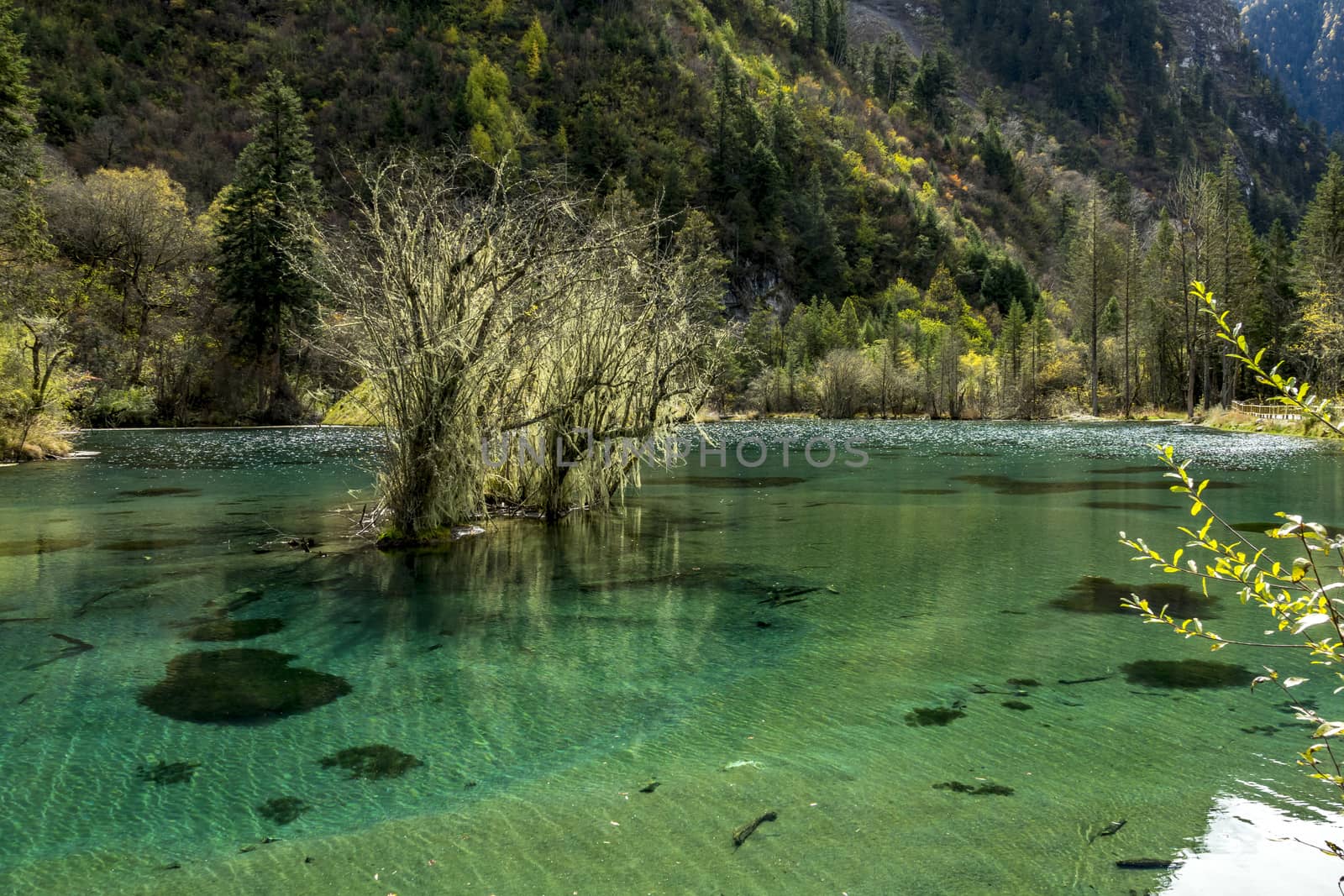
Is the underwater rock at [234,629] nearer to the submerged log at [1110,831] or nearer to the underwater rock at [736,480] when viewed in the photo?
the submerged log at [1110,831]

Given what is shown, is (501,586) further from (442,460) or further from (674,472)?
(674,472)

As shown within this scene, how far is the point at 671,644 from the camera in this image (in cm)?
880

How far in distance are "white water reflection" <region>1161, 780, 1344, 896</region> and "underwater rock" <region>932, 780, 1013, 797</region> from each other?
101 centimetres

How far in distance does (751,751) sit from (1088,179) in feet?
683

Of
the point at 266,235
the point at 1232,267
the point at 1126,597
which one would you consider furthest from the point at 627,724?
the point at 1232,267

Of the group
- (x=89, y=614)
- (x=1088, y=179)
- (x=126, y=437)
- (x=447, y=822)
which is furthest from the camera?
(x=1088, y=179)

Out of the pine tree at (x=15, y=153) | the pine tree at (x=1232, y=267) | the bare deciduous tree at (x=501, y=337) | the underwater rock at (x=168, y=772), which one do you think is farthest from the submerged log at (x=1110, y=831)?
the pine tree at (x=1232, y=267)

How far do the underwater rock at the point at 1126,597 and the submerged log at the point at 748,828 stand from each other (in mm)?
6261

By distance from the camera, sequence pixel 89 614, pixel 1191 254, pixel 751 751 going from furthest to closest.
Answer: pixel 1191 254 < pixel 89 614 < pixel 751 751

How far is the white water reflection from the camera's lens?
167 inches

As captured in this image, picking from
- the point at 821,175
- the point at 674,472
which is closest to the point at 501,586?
the point at 674,472

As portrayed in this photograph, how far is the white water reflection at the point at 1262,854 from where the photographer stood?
13.9 feet

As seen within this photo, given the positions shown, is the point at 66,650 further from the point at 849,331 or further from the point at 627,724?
the point at 849,331

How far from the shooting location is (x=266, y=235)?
56250 mm
